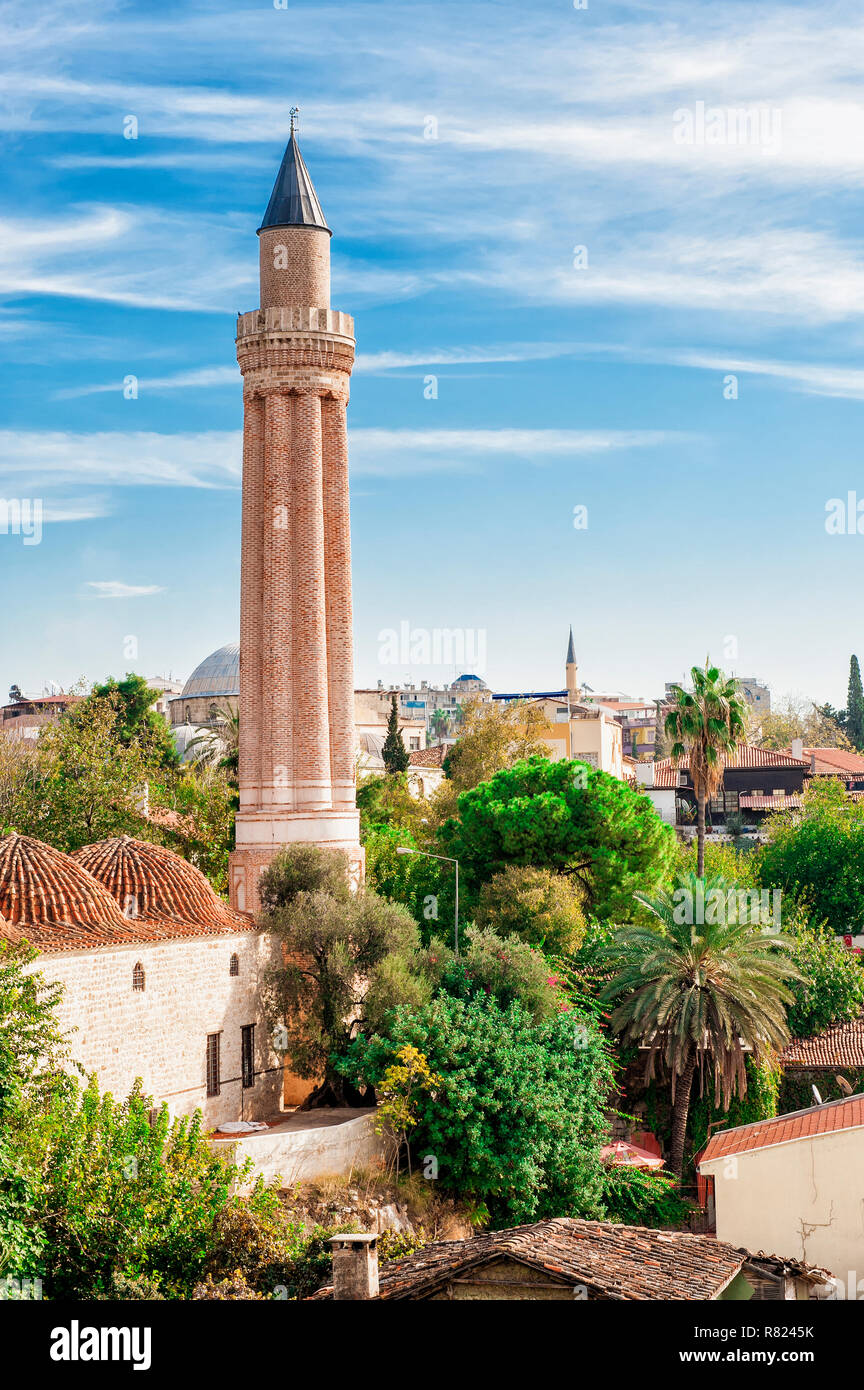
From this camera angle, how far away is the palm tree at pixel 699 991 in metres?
31.7

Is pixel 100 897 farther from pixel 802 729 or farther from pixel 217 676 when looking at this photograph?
pixel 802 729

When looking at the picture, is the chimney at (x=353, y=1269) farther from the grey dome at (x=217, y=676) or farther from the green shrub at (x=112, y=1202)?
the grey dome at (x=217, y=676)

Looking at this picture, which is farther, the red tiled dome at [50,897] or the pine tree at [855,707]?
the pine tree at [855,707]

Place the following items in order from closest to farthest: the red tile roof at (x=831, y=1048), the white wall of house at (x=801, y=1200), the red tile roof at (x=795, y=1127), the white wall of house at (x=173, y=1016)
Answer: the white wall of house at (x=173, y=1016), the white wall of house at (x=801, y=1200), the red tile roof at (x=795, y=1127), the red tile roof at (x=831, y=1048)

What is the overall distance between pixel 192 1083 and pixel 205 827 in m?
16.3

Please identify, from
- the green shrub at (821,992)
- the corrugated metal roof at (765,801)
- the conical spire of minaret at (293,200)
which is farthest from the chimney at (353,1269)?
the corrugated metal roof at (765,801)

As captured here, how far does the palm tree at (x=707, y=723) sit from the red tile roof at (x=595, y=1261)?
62.5ft

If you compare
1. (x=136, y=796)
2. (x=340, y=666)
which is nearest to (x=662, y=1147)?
(x=340, y=666)

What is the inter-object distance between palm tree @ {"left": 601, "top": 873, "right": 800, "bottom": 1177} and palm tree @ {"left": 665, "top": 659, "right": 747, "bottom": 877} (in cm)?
507

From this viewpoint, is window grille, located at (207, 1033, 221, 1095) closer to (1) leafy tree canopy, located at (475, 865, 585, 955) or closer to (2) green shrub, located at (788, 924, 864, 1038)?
(1) leafy tree canopy, located at (475, 865, 585, 955)

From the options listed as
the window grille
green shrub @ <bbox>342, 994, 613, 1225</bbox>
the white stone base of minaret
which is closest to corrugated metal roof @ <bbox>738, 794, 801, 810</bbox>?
the white stone base of minaret

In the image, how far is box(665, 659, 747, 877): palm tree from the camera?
3803cm
